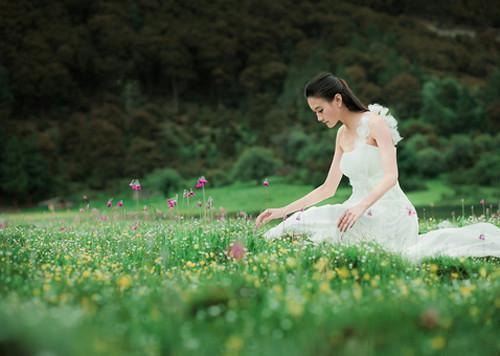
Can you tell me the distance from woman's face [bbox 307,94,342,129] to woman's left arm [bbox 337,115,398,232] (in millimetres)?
463

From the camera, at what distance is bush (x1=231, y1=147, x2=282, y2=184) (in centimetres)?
4253

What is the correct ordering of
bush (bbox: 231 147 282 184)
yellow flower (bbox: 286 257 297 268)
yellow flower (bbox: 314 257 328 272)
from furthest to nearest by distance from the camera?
bush (bbox: 231 147 282 184) < yellow flower (bbox: 286 257 297 268) < yellow flower (bbox: 314 257 328 272)

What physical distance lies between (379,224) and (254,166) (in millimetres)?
35850

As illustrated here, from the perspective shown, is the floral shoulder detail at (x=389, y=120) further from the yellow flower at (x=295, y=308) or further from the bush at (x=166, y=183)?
the bush at (x=166, y=183)

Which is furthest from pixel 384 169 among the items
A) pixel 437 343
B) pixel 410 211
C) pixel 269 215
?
pixel 437 343

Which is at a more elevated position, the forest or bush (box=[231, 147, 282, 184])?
the forest

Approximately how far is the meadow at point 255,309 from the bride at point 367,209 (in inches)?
23.1

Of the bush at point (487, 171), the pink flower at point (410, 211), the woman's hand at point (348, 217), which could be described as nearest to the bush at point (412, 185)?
the bush at point (487, 171)

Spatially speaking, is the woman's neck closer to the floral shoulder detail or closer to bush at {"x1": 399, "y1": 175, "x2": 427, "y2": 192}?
the floral shoulder detail

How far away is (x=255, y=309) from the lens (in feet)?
13.5

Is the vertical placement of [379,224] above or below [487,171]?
below

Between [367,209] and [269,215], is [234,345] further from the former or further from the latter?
[367,209]

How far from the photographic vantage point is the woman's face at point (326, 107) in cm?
689

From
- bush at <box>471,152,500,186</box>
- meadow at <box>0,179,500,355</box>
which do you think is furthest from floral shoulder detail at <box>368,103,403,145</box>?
bush at <box>471,152,500,186</box>
